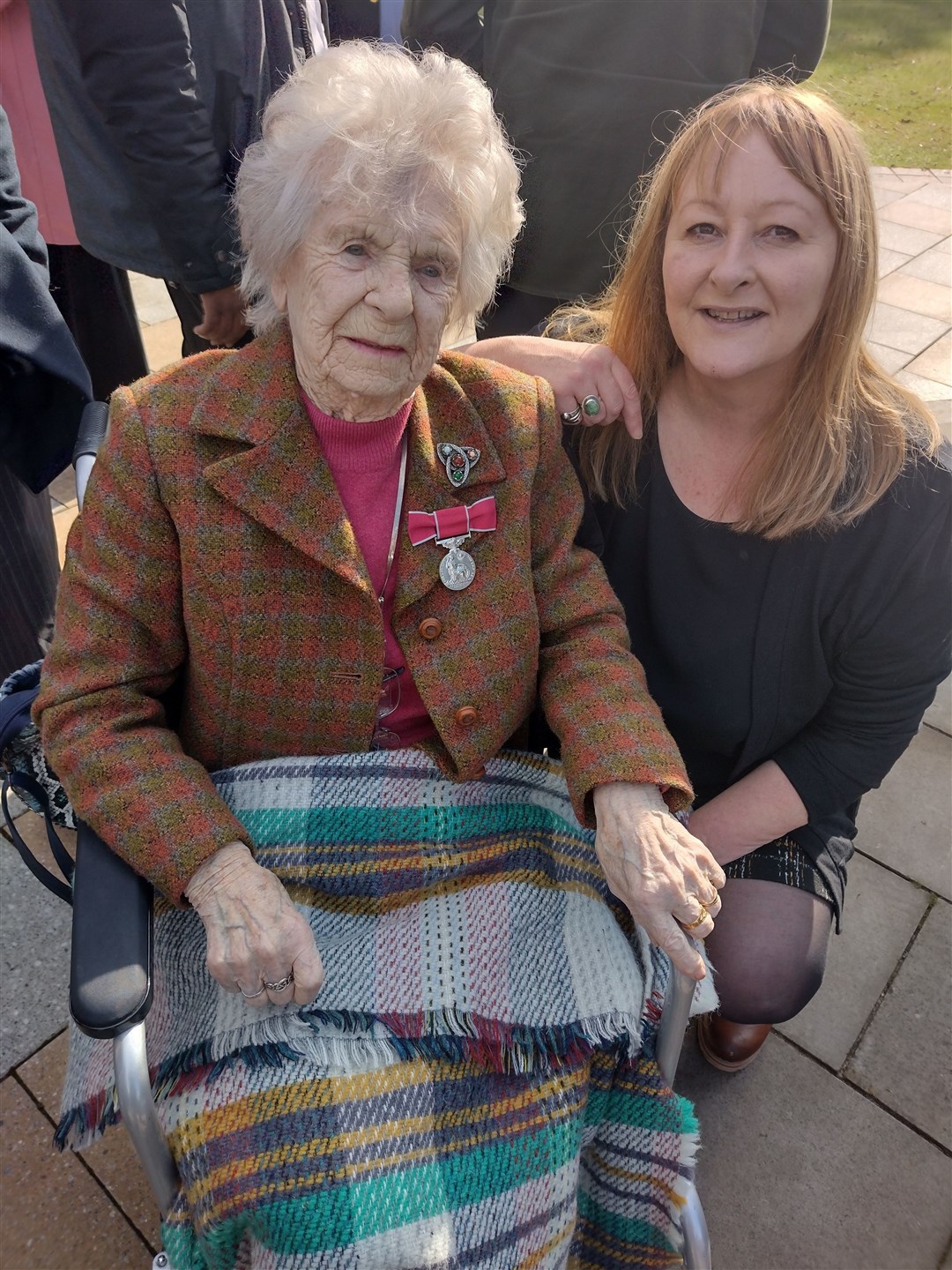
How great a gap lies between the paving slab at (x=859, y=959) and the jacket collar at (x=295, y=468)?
1485 millimetres

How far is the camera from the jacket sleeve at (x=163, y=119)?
192 centimetres

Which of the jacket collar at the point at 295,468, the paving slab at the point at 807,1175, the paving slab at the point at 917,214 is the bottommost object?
the paving slab at the point at 807,1175

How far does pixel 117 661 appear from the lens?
4.57 feet

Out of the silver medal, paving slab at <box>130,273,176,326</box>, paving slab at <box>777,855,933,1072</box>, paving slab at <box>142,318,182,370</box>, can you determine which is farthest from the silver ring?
paving slab at <box>130,273,176,326</box>

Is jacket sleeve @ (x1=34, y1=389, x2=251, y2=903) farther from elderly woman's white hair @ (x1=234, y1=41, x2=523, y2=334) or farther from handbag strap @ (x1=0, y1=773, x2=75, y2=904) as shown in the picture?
elderly woman's white hair @ (x1=234, y1=41, x2=523, y2=334)

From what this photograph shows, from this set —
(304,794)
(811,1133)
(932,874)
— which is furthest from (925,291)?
(304,794)

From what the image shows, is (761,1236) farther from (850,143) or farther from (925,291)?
(925,291)

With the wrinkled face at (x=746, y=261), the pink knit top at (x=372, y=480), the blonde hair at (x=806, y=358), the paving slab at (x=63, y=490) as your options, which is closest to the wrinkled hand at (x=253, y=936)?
the pink knit top at (x=372, y=480)

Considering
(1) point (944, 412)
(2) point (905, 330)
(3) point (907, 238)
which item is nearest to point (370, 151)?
(1) point (944, 412)

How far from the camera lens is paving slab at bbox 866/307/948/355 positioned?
4.73 metres

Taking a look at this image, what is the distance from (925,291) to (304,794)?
16.9ft

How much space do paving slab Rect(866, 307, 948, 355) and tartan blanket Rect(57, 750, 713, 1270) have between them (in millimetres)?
4102

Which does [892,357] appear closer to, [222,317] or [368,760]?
[222,317]

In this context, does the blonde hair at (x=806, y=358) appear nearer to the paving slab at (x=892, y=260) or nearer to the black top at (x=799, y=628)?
the black top at (x=799, y=628)
